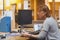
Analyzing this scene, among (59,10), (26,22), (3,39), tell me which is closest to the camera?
(3,39)

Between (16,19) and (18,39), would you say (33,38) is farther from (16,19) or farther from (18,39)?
(16,19)

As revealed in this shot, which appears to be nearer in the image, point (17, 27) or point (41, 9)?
point (41, 9)

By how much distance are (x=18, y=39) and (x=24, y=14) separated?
96 centimetres

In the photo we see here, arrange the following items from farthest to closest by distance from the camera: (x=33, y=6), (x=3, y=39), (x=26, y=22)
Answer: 1. (x=33, y=6)
2. (x=26, y=22)
3. (x=3, y=39)

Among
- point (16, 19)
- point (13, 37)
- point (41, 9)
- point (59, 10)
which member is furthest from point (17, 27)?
point (59, 10)

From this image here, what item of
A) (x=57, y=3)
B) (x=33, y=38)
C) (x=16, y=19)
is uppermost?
(x=57, y=3)

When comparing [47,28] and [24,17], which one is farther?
[24,17]

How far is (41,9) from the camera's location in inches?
103

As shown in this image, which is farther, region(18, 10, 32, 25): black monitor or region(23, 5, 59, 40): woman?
region(18, 10, 32, 25): black monitor

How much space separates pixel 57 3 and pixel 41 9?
220cm

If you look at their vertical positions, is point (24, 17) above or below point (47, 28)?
above

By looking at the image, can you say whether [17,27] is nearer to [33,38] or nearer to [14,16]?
[14,16]

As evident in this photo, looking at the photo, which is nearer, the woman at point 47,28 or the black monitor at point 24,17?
the woman at point 47,28

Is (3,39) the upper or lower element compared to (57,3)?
lower
